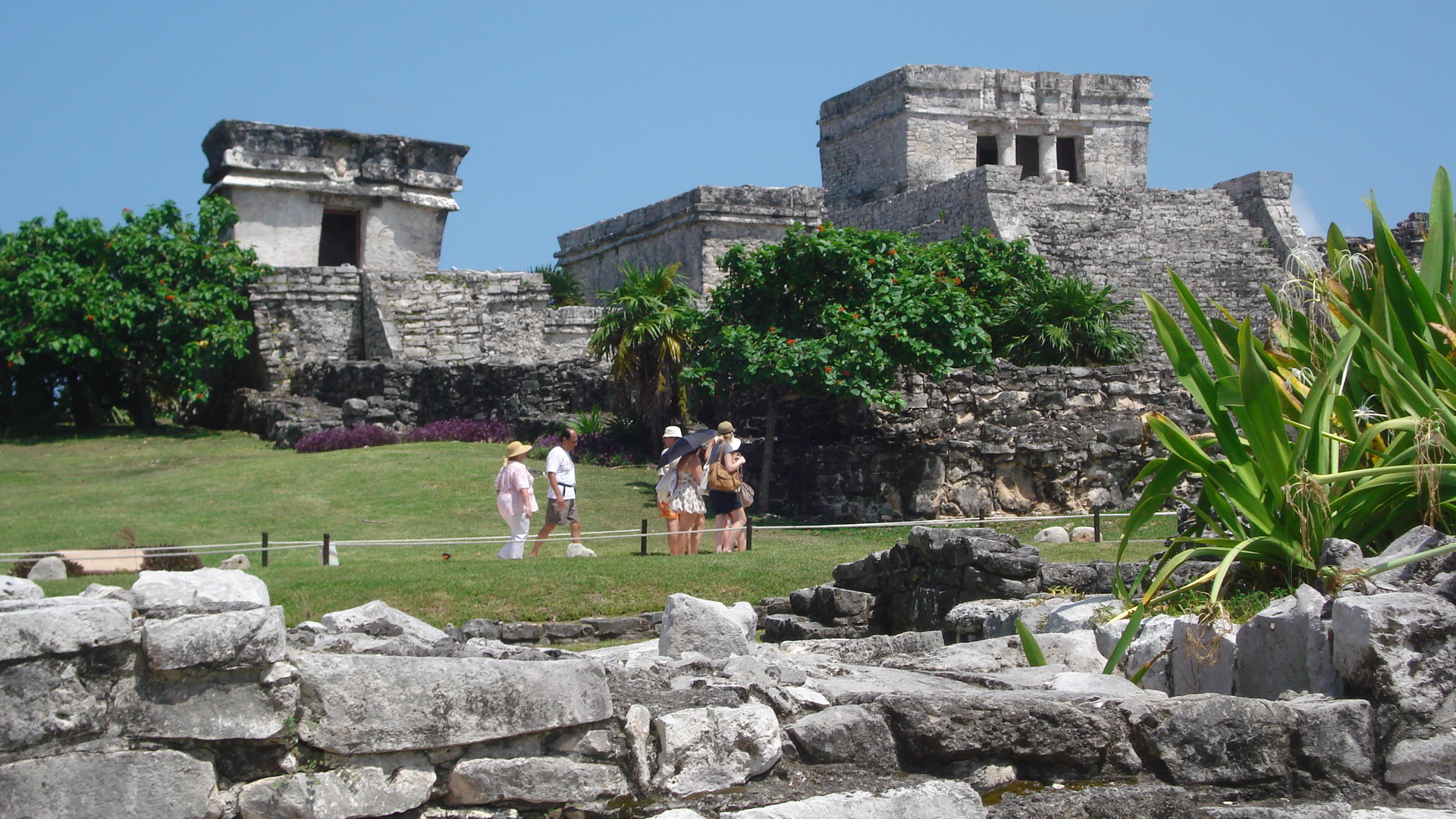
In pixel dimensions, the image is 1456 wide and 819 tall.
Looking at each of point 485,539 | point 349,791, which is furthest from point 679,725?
point 485,539

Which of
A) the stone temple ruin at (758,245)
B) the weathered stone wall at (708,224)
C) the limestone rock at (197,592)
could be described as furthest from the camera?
the weathered stone wall at (708,224)

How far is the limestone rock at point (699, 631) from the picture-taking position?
4.84 meters

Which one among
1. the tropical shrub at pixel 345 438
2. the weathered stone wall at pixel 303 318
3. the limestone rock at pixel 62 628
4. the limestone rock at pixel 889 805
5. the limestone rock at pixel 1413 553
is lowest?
the limestone rock at pixel 889 805

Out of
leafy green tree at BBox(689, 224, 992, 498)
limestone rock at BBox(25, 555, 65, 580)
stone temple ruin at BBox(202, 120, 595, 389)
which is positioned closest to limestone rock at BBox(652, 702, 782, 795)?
limestone rock at BBox(25, 555, 65, 580)

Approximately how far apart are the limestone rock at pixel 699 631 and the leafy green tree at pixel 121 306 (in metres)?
14.7

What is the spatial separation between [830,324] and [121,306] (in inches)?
391

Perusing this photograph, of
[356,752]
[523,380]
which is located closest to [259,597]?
[356,752]

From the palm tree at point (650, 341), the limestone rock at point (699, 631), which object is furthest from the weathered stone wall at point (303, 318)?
the limestone rock at point (699, 631)

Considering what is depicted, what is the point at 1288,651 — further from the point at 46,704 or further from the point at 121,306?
the point at 121,306

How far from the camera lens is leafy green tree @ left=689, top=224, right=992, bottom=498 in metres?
13.1

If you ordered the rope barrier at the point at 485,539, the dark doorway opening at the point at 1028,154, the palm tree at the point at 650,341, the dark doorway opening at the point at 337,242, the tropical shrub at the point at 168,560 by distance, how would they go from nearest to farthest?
the tropical shrub at the point at 168,560
the rope barrier at the point at 485,539
the palm tree at the point at 650,341
the dark doorway opening at the point at 337,242
the dark doorway opening at the point at 1028,154

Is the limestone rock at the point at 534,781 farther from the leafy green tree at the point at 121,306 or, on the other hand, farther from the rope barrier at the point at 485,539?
the leafy green tree at the point at 121,306

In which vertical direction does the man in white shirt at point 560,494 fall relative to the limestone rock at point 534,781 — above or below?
above

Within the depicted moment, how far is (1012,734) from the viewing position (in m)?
3.52
